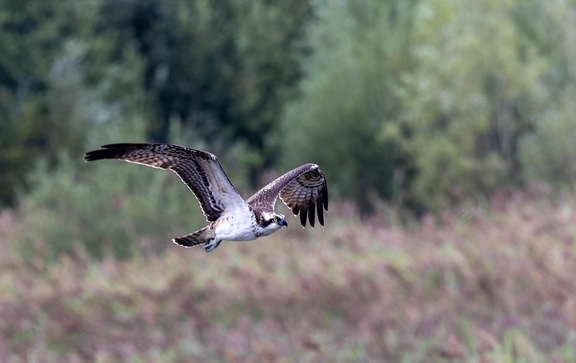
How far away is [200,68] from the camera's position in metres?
41.1

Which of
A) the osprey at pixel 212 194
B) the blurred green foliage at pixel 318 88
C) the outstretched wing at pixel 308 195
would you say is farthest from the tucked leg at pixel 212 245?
the blurred green foliage at pixel 318 88

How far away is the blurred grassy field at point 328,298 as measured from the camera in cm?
1399

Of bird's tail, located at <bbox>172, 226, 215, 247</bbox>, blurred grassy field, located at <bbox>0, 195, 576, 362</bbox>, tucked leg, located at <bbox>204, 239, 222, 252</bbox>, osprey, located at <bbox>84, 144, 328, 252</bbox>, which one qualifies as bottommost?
blurred grassy field, located at <bbox>0, 195, 576, 362</bbox>

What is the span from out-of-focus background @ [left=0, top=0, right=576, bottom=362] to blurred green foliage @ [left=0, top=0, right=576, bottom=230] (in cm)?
8

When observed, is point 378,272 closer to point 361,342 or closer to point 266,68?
point 361,342

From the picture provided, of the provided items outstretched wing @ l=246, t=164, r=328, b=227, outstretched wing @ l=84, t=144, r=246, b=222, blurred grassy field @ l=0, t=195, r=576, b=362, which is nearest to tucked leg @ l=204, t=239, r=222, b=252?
outstretched wing @ l=84, t=144, r=246, b=222

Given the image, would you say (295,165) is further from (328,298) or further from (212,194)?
(212,194)

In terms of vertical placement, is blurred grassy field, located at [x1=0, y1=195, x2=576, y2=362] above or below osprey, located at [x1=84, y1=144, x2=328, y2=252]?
below

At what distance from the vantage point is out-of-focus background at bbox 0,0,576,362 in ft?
51.5

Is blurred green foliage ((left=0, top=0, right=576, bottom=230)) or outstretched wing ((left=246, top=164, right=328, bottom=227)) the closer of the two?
outstretched wing ((left=246, top=164, right=328, bottom=227))

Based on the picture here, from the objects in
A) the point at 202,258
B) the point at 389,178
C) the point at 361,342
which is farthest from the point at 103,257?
the point at 389,178

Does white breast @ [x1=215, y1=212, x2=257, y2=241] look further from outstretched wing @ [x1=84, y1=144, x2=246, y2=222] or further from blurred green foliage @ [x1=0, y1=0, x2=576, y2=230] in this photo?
blurred green foliage @ [x1=0, y1=0, x2=576, y2=230]

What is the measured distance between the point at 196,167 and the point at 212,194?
0.56ft

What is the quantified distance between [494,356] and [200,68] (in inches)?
1160
